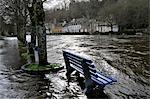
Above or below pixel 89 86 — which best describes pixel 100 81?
above

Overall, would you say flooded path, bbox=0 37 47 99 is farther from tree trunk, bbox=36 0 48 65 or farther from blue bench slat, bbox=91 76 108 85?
blue bench slat, bbox=91 76 108 85

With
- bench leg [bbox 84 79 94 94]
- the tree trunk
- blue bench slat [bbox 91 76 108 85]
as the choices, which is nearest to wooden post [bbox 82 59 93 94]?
bench leg [bbox 84 79 94 94]

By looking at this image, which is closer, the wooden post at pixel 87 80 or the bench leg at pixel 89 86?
the wooden post at pixel 87 80

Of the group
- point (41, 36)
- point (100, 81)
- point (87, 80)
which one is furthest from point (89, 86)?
point (41, 36)

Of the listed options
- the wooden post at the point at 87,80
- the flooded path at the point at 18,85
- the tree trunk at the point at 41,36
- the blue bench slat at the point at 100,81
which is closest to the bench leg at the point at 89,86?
the wooden post at the point at 87,80

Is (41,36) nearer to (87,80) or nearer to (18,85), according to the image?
(18,85)

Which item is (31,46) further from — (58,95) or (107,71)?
(58,95)

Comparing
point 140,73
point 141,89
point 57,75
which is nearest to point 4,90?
point 57,75

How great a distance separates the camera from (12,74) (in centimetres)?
1335

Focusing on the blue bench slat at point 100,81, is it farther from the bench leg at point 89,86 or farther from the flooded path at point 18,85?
the flooded path at point 18,85

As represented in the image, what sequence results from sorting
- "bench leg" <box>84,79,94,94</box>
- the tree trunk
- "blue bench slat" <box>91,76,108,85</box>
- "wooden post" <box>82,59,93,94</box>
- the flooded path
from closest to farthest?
"blue bench slat" <box>91,76,108,85</box>, "wooden post" <box>82,59,93,94</box>, "bench leg" <box>84,79,94,94</box>, the flooded path, the tree trunk

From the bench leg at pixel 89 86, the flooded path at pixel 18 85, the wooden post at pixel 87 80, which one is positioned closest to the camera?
the wooden post at pixel 87 80

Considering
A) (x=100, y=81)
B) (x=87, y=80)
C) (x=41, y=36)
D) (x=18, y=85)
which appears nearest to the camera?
(x=100, y=81)

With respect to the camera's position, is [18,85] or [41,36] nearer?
[18,85]
